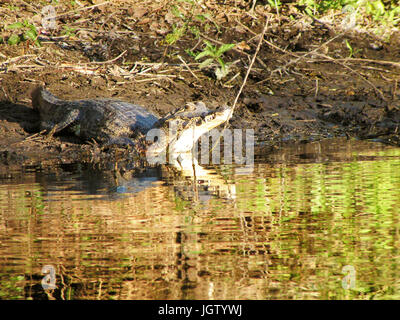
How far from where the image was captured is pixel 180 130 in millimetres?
8008

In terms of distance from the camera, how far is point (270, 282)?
2895mm

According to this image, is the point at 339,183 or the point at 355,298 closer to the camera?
the point at 355,298

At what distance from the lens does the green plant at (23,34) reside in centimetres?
953

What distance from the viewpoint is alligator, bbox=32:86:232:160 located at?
7.88m

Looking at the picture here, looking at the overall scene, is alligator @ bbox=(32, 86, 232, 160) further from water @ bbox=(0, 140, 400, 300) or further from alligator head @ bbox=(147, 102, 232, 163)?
water @ bbox=(0, 140, 400, 300)

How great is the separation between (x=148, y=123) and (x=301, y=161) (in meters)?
2.74

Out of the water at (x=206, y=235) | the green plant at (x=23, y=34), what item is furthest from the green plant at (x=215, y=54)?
the green plant at (x=23, y=34)

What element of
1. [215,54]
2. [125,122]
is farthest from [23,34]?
[215,54]

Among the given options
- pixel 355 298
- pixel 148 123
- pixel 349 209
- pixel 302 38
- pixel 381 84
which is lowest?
A: pixel 355 298

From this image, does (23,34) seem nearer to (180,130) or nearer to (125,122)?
(125,122)

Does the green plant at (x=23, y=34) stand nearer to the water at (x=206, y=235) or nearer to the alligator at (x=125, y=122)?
the alligator at (x=125, y=122)

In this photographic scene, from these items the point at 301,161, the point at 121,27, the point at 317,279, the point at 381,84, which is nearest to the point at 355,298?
the point at 317,279

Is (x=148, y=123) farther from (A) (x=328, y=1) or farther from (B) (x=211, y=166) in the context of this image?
(A) (x=328, y=1)

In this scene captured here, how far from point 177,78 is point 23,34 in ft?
8.86
